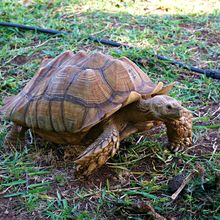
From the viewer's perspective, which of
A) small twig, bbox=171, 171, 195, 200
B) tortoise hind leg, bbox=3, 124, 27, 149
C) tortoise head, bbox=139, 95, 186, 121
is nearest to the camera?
small twig, bbox=171, 171, 195, 200

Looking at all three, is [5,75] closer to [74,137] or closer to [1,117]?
[1,117]

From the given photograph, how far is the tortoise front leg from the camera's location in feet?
9.30

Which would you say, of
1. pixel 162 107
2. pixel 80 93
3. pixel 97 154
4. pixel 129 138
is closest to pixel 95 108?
pixel 80 93

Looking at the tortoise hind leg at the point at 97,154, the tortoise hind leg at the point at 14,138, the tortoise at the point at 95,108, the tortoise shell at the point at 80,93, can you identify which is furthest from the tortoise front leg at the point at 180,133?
the tortoise hind leg at the point at 14,138

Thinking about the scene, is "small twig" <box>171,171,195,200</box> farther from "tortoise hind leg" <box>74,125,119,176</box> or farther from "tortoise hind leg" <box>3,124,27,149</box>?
"tortoise hind leg" <box>3,124,27,149</box>

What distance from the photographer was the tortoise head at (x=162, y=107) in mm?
2648

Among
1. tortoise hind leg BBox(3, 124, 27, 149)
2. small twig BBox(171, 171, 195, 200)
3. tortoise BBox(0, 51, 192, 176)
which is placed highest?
tortoise BBox(0, 51, 192, 176)

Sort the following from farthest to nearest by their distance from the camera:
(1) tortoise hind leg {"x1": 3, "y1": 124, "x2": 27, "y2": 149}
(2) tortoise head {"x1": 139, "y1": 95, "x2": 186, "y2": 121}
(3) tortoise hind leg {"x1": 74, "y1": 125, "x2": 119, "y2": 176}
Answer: (1) tortoise hind leg {"x1": 3, "y1": 124, "x2": 27, "y2": 149}
(2) tortoise head {"x1": 139, "y1": 95, "x2": 186, "y2": 121}
(3) tortoise hind leg {"x1": 74, "y1": 125, "x2": 119, "y2": 176}

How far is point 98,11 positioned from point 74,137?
354 centimetres

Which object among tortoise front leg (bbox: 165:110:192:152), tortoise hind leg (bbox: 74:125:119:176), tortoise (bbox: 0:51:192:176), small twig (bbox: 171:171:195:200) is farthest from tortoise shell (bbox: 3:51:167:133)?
small twig (bbox: 171:171:195:200)

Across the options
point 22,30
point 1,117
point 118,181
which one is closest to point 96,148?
point 118,181

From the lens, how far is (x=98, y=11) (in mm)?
5988

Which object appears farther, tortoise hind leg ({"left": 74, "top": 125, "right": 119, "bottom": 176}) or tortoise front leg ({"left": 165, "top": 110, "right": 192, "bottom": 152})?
tortoise front leg ({"left": 165, "top": 110, "right": 192, "bottom": 152})

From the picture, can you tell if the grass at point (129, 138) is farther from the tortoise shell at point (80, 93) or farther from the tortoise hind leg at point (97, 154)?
the tortoise shell at point (80, 93)
